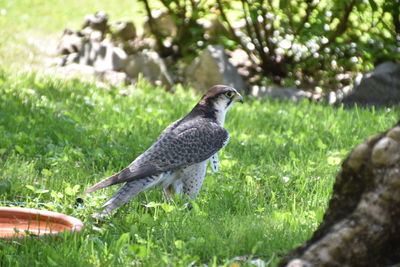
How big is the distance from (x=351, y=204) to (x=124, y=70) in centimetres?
800

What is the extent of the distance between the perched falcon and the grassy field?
6.1 inches

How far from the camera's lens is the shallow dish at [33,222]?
14.7 feet

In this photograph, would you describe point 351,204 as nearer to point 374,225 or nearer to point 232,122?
point 374,225

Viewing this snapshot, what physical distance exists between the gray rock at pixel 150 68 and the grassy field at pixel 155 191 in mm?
654

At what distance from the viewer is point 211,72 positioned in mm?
10398

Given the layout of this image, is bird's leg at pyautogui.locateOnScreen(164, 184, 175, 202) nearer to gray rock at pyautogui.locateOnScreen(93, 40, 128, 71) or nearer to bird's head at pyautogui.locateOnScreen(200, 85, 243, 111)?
bird's head at pyautogui.locateOnScreen(200, 85, 243, 111)

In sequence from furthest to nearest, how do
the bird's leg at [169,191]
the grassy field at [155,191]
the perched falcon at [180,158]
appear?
1. the bird's leg at [169,191]
2. the perched falcon at [180,158]
3. the grassy field at [155,191]

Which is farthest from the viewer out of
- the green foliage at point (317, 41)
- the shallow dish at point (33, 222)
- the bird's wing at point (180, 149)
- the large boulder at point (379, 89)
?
the green foliage at point (317, 41)

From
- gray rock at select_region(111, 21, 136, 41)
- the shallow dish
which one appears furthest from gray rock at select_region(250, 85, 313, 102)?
the shallow dish

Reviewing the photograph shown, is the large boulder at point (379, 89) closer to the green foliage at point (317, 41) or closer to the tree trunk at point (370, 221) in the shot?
the green foliage at point (317, 41)

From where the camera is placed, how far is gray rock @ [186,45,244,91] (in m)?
10.4

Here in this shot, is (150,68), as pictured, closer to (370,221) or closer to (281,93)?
(281,93)

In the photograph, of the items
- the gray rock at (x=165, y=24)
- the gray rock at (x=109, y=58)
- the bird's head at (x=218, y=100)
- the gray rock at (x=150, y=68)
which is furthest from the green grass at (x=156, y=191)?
the gray rock at (x=165, y=24)

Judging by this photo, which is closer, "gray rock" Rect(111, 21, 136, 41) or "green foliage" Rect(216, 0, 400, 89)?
"green foliage" Rect(216, 0, 400, 89)
